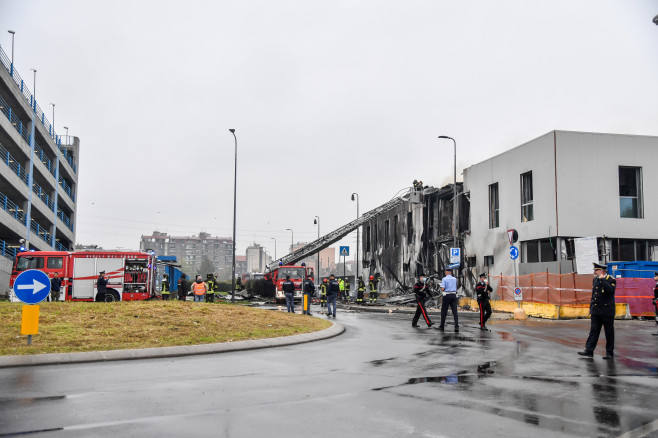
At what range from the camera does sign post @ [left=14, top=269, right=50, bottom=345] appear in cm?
1135

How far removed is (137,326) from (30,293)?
9.71 feet

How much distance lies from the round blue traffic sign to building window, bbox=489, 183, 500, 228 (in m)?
25.2

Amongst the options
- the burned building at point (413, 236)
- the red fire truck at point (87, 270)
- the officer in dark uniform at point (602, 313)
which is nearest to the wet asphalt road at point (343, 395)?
the officer in dark uniform at point (602, 313)

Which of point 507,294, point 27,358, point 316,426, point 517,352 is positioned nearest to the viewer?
point 316,426

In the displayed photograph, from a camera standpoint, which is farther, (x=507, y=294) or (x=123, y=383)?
(x=507, y=294)

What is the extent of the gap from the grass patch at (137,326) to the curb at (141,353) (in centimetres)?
47

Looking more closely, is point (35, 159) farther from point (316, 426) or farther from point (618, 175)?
point (316, 426)

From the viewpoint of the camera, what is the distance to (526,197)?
96.9 ft

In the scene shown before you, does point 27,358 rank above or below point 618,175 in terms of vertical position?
below

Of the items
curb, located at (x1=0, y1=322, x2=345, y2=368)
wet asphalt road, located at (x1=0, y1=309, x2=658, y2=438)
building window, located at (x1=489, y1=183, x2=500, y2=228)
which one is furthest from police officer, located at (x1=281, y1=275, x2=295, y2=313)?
building window, located at (x1=489, y1=183, x2=500, y2=228)

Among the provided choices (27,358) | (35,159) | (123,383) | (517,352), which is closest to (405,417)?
(123,383)

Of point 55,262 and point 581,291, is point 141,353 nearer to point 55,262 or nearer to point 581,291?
point 581,291

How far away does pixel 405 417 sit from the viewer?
5.95m

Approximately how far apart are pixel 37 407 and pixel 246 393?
2305 mm
